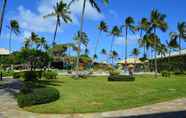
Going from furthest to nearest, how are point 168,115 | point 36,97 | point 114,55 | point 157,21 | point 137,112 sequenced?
point 114,55 → point 157,21 → point 36,97 → point 137,112 → point 168,115

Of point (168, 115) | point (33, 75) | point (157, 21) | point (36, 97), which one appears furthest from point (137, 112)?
point (157, 21)

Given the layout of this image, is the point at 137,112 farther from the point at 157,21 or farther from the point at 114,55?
the point at 114,55

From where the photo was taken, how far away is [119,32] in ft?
358

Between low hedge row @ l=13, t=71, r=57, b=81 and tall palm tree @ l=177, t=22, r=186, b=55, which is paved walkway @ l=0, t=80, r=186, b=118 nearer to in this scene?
low hedge row @ l=13, t=71, r=57, b=81

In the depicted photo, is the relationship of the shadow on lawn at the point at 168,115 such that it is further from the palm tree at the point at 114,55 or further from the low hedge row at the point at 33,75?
the palm tree at the point at 114,55

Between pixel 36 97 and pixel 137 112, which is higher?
pixel 36 97

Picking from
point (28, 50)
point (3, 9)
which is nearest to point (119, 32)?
point (28, 50)

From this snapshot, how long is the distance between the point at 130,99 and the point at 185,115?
564 centimetres

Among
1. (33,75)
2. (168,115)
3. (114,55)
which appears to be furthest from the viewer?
(114,55)

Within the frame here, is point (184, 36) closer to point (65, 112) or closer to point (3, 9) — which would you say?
point (3, 9)

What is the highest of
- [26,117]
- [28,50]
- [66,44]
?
[66,44]

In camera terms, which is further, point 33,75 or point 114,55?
point 114,55

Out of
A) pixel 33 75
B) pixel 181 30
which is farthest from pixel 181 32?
pixel 33 75

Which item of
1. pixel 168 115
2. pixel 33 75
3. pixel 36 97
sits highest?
pixel 33 75
